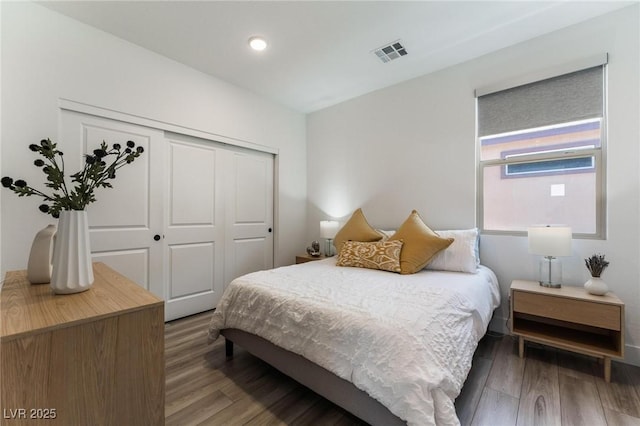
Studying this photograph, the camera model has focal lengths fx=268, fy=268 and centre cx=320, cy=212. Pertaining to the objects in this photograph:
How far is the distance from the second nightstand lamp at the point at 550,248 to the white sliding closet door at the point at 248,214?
3.01 m

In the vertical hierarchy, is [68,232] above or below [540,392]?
above

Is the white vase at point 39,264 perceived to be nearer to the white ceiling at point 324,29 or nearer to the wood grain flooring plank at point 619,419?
the white ceiling at point 324,29

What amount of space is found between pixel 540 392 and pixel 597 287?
2.95ft

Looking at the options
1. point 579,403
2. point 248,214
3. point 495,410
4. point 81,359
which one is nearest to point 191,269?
point 248,214

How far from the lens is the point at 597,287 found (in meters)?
1.97

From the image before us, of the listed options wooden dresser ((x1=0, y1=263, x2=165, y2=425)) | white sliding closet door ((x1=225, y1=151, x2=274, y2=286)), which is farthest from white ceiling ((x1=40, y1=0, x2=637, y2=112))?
wooden dresser ((x1=0, y1=263, x2=165, y2=425))

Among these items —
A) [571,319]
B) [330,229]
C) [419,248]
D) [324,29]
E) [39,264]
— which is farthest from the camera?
[330,229]

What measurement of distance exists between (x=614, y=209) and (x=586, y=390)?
1.38 m

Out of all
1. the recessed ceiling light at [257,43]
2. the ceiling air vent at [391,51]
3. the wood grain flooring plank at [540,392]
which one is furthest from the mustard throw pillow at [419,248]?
the recessed ceiling light at [257,43]

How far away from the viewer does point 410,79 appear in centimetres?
321

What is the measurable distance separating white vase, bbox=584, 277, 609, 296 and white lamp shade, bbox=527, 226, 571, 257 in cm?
24

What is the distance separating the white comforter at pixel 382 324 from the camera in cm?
115

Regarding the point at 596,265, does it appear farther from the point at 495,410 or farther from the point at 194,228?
the point at 194,228

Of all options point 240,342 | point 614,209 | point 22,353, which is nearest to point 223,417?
point 240,342
